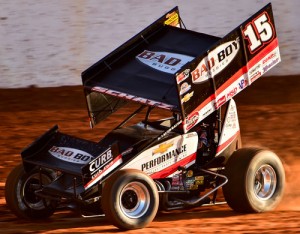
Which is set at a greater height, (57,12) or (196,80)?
(57,12)

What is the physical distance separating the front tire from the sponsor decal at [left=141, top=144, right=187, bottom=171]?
44 centimetres

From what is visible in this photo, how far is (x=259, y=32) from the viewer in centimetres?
1312

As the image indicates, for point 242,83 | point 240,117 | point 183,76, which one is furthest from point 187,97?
point 240,117

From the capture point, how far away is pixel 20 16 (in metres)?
18.0

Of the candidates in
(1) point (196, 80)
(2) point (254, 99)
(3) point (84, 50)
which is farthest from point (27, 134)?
(1) point (196, 80)

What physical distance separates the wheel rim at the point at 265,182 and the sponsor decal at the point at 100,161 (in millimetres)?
2232

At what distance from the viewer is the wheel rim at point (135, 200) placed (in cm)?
1186

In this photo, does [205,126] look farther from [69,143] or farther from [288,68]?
[288,68]

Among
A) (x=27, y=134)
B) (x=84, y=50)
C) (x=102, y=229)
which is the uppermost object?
(x=84, y=50)

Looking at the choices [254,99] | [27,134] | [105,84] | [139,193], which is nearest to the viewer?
[139,193]

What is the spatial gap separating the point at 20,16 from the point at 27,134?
2325 mm

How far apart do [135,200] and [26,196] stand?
5.21 ft

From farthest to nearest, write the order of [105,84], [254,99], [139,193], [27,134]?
1. [254,99]
2. [27,134]
3. [105,84]
4. [139,193]

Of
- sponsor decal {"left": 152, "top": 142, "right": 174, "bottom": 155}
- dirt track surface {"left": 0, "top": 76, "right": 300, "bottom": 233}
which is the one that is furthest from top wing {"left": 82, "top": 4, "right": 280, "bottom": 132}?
dirt track surface {"left": 0, "top": 76, "right": 300, "bottom": 233}
